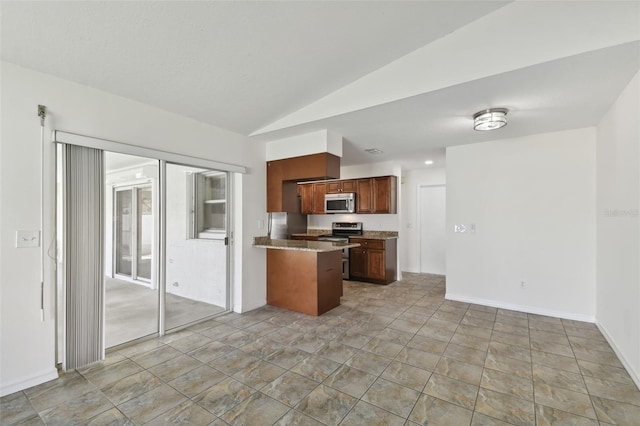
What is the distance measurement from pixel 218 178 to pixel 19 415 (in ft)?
9.78

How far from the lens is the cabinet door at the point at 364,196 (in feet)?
19.7

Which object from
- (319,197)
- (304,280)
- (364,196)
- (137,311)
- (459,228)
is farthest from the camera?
(319,197)

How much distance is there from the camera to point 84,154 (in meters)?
2.52

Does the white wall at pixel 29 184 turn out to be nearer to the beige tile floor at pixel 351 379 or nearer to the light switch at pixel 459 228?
the beige tile floor at pixel 351 379

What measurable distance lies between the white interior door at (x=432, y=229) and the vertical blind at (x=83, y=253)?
5888 mm

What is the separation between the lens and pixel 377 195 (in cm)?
591

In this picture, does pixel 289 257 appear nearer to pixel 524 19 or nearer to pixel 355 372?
pixel 355 372

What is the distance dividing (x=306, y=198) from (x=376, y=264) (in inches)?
89.9

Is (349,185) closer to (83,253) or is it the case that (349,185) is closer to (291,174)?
(291,174)

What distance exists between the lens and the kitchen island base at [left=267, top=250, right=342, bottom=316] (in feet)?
12.5

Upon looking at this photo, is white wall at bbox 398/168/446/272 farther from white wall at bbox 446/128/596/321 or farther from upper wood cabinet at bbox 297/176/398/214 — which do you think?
white wall at bbox 446/128/596/321

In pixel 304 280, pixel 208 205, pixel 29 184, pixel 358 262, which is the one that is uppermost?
pixel 29 184

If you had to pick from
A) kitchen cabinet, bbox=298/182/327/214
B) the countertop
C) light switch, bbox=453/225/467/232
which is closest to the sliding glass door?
the countertop

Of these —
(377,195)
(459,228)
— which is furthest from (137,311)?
(459,228)
